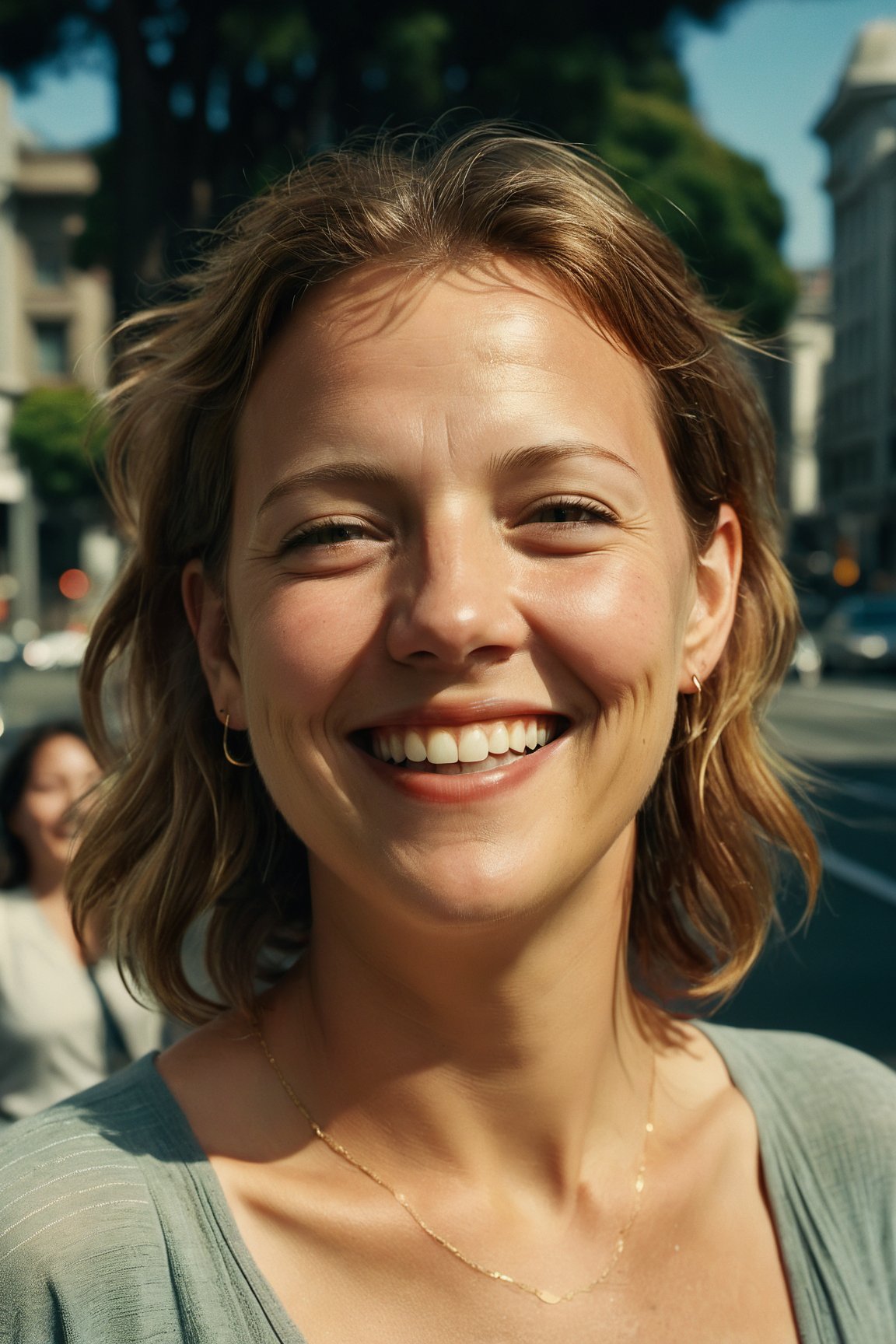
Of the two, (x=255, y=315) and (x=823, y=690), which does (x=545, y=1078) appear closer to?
(x=255, y=315)

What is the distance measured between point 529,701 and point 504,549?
0.49 feet

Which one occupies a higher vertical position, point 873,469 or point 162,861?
point 873,469

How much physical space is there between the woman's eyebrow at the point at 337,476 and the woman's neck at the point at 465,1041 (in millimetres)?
426

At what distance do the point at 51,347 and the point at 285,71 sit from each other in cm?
5241

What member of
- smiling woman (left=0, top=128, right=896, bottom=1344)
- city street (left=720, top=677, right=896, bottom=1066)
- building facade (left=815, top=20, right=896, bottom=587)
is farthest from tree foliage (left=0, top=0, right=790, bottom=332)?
building facade (left=815, top=20, right=896, bottom=587)

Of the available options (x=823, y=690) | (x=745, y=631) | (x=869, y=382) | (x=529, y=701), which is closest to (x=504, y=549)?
(x=529, y=701)

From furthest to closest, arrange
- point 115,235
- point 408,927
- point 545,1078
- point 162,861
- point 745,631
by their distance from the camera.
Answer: point 115,235 < point 745,631 < point 162,861 < point 545,1078 < point 408,927

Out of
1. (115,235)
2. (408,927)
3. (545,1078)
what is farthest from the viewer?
(115,235)

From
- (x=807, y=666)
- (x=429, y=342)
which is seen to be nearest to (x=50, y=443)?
(x=807, y=666)

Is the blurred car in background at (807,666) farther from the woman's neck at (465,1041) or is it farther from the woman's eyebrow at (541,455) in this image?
the woman's eyebrow at (541,455)

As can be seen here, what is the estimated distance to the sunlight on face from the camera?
154 centimetres

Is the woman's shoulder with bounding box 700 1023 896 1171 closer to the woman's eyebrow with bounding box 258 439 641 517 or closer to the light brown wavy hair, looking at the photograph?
the light brown wavy hair

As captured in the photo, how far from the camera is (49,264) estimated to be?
199 ft

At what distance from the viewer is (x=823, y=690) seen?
2872cm
